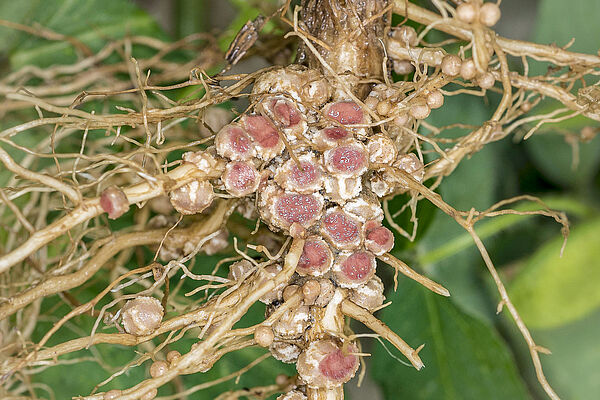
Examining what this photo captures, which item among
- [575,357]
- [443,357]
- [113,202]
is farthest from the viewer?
[575,357]

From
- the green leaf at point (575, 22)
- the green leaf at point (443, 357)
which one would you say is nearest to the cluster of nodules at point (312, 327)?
the green leaf at point (443, 357)

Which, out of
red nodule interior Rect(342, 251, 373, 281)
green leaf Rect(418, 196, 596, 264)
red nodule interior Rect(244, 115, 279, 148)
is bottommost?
green leaf Rect(418, 196, 596, 264)

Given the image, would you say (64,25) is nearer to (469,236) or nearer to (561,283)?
(469,236)

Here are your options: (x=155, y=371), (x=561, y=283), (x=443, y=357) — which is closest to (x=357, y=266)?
(x=155, y=371)

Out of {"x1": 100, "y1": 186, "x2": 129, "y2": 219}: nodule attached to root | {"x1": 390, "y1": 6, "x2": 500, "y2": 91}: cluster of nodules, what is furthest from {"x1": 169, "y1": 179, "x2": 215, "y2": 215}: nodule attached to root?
{"x1": 390, "y1": 6, "x2": 500, "y2": 91}: cluster of nodules

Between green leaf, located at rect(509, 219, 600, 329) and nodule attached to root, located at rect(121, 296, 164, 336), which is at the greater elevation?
nodule attached to root, located at rect(121, 296, 164, 336)

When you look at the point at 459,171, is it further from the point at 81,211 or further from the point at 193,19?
the point at 81,211

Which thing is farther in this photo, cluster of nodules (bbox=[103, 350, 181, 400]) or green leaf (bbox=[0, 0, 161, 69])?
green leaf (bbox=[0, 0, 161, 69])

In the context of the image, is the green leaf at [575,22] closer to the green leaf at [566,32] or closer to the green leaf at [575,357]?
the green leaf at [566,32]

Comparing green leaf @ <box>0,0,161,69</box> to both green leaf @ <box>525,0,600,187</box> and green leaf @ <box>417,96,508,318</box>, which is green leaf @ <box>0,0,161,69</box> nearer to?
green leaf @ <box>417,96,508,318</box>
